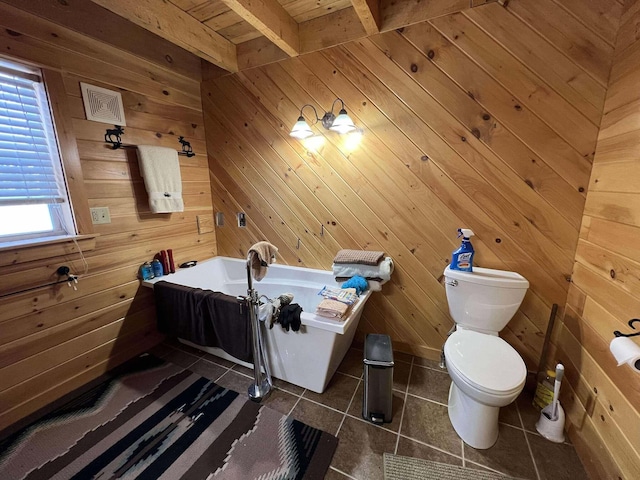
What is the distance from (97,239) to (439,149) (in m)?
2.48

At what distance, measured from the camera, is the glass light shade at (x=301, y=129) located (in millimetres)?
1913

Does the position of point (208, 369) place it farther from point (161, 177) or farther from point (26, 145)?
point (26, 145)

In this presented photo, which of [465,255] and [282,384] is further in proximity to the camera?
[282,384]

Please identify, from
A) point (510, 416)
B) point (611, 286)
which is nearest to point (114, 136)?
point (611, 286)

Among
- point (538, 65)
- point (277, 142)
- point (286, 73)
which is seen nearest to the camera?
point (538, 65)

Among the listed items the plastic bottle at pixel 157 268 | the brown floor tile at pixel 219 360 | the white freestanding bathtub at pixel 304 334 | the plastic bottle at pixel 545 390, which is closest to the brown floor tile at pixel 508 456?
the plastic bottle at pixel 545 390

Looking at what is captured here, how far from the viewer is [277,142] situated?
2.25 meters

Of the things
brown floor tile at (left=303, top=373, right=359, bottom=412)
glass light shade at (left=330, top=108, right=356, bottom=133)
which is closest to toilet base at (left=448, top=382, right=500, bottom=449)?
brown floor tile at (left=303, top=373, right=359, bottom=412)

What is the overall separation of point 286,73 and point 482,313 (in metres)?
2.29

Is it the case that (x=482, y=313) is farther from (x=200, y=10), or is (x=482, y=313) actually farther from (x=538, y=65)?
(x=200, y=10)

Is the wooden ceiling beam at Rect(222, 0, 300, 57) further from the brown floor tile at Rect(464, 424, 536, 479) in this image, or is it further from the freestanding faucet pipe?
the brown floor tile at Rect(464, 424, 536, 479)

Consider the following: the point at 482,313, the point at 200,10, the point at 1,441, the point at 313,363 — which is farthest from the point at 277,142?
the point at 1,441

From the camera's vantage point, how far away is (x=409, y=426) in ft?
4.83

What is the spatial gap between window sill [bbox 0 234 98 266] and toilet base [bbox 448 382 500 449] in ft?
8.28
